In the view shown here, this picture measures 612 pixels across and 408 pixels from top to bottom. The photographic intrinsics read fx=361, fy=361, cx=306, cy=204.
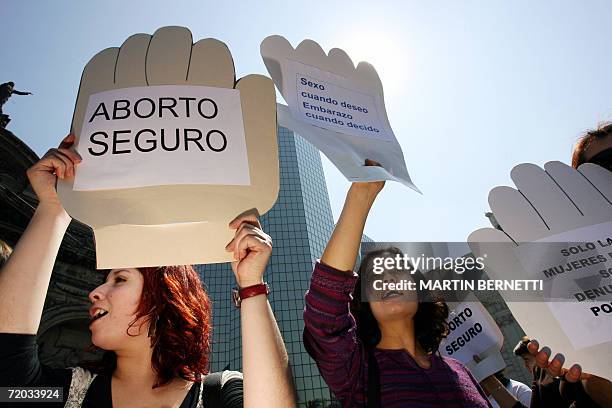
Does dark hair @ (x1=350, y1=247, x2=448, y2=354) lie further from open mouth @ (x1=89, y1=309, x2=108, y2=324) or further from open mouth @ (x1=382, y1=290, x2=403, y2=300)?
open mouth @ (x1=89, y1=309, x2=108, y2=324)

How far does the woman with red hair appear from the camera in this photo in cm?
121

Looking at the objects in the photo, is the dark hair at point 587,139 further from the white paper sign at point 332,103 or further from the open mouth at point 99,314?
the open mouth at point 99,314

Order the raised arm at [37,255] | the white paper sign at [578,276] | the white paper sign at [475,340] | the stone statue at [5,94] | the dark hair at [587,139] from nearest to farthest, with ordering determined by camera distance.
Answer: the raised arm at [37,255] → the white paper sign at [578,276] → the dark hair at [587,139] → the white paper sign at [475,340] → the stone statue at [5,94]

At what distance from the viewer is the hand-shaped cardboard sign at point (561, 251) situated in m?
1.49

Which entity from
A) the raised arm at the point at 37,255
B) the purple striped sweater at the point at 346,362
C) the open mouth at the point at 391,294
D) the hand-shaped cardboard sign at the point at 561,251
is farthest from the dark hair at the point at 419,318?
the raised arm at the point at 37,255

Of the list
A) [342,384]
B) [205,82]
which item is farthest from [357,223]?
[205,82]

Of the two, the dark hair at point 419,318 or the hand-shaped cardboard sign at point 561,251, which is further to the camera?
the dark hair at point 419,318

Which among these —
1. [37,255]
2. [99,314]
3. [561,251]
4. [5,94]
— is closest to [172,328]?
[99,314]

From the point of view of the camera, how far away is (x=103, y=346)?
1.56m

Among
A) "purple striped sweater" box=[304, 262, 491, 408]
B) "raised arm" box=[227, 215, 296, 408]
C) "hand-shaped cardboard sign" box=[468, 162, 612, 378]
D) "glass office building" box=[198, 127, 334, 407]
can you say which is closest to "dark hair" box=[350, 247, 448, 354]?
"purple striped sweater" box=[304, 262, 491, 408]

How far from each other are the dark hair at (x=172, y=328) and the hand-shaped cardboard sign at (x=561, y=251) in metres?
1.39

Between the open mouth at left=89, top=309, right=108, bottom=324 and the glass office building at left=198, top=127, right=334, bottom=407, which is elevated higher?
the glass office building at left=198, top=127, right=334, bottom=407

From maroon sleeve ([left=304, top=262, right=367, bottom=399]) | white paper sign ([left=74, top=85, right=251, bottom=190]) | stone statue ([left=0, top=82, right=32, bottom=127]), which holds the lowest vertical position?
maroon sleeve ([left=304, top=262, right=367, bottom=399])

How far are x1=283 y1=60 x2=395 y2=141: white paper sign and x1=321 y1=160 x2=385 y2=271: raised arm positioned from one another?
9.8 inches
